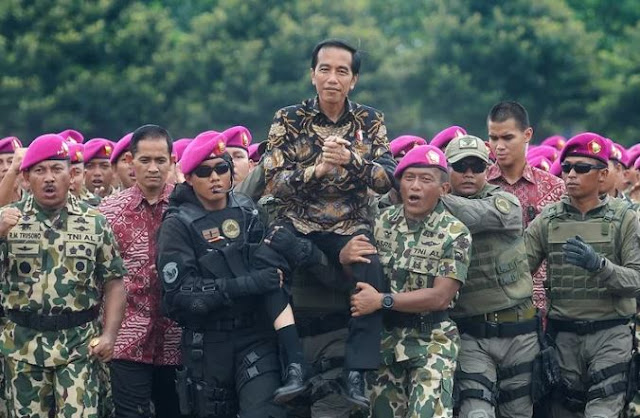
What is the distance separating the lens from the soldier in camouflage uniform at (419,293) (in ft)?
30.2

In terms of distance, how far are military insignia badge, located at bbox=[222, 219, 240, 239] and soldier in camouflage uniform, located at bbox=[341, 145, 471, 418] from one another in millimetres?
822

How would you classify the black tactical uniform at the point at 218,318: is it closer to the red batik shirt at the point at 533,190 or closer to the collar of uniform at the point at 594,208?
the collar of uniform at the point at 594,208

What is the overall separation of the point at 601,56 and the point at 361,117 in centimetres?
3671

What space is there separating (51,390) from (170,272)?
1173mm

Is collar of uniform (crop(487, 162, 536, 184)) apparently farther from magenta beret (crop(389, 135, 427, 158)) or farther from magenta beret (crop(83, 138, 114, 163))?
magenta beret (crop(83, 138, 114, 163))

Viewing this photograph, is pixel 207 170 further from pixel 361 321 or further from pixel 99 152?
pixel 99 152

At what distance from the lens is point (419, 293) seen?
921 cm

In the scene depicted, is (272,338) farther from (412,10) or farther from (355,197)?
(412,10)

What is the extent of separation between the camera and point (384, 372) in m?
9.52

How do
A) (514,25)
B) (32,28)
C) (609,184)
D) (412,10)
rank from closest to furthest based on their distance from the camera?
1. (609,184)
2. (32,28)
3. (514,25)
4. (412,10)

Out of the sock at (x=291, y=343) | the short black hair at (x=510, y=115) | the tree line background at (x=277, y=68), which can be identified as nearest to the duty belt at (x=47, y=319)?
the sock at (x=291, y=343)

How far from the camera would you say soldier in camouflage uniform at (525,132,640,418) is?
1003 cm

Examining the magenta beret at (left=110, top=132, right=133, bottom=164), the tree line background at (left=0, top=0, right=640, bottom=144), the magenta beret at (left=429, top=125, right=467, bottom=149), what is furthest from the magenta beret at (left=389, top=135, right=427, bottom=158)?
the tree line background at (left=0, top=0, right=640, bottom=144)

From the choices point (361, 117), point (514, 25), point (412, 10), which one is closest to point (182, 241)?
point (361, 117)
